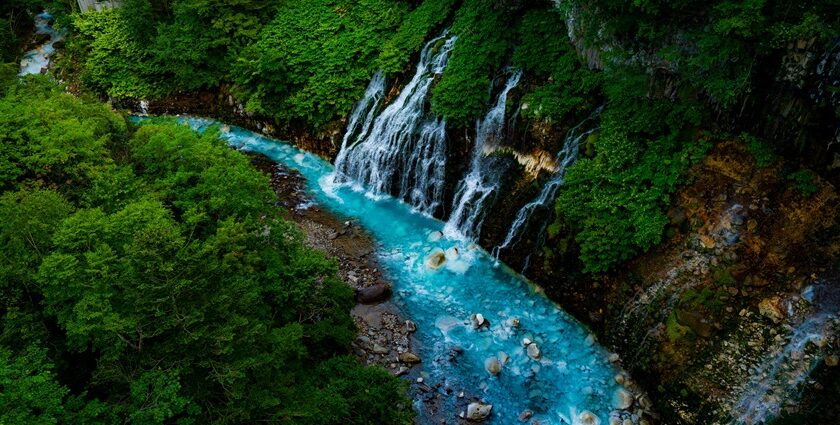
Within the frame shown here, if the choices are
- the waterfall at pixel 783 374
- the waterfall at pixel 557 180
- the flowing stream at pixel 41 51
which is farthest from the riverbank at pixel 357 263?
the flowing stream at pixel 41 51

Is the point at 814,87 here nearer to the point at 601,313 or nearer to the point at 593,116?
the point at 593,116

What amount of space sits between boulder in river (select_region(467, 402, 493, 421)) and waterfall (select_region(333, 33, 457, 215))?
5.95 m

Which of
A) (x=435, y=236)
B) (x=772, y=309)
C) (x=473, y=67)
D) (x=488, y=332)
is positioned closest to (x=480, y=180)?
(x=435, y=236)

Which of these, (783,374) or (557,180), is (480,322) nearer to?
(557,180)

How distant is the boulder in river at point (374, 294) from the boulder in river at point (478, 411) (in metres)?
3.19

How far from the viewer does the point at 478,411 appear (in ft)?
27.5

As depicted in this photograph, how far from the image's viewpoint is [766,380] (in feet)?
24.4

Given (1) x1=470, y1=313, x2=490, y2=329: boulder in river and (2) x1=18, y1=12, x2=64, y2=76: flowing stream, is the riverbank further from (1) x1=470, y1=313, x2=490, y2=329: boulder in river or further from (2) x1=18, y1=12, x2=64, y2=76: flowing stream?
(2) x1=18, y1=12, x2=64, y2=76: flowing stream

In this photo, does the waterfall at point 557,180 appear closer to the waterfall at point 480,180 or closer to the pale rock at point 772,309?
the waterfall at point 480,180

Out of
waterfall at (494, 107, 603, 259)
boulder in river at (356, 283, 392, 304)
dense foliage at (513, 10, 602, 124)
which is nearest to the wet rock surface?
boulder in river at (356, 283, 392, 304)

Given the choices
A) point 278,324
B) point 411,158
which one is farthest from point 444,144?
point 278,324

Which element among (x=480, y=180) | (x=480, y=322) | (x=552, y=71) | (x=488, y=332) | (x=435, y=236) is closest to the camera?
(x=488, y=332)

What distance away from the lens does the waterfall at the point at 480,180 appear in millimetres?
12125

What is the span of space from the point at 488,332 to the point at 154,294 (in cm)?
638
